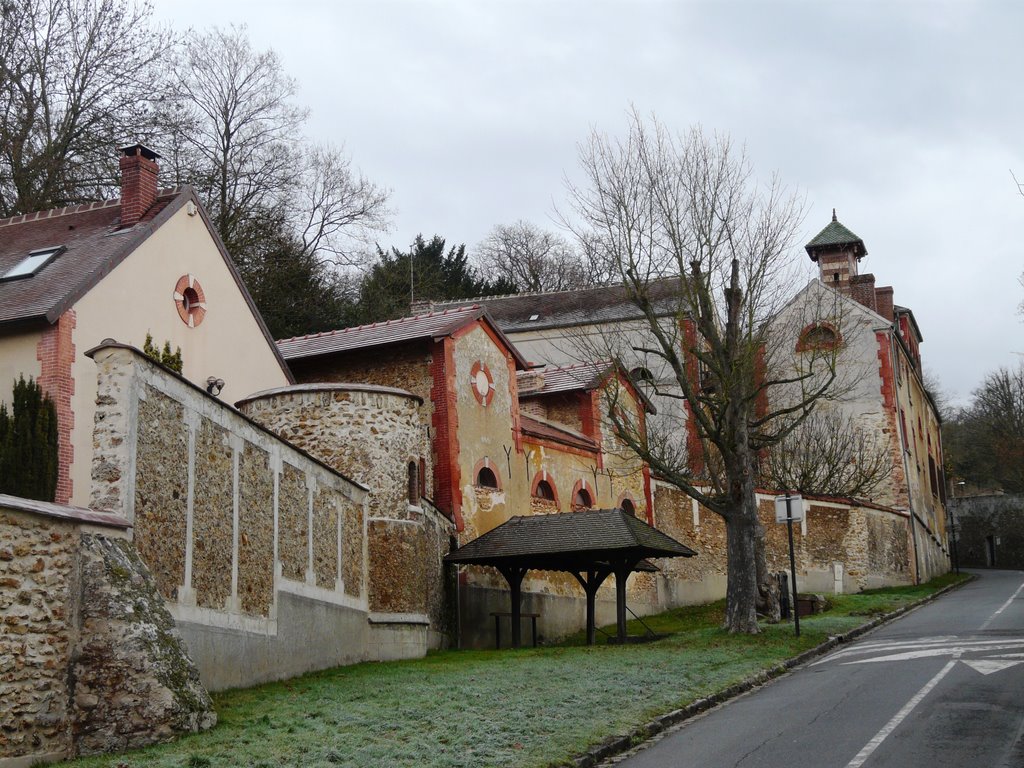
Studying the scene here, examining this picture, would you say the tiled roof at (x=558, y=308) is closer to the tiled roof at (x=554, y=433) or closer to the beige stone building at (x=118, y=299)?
the tiled roof at (x=554, y=433)

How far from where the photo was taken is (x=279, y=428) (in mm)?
21250

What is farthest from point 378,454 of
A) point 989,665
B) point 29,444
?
point 989,665

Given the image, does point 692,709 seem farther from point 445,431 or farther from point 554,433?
point 554,433

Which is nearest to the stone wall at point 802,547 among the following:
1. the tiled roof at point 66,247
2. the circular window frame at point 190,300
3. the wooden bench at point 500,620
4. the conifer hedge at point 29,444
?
the wooden bench at point 500,620

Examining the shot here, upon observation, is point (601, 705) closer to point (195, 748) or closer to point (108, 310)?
point (195, 748)

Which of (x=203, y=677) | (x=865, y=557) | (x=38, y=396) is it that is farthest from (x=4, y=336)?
(x=865, y=557)

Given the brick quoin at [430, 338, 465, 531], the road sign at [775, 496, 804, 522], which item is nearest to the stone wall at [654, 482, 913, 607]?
the brick quoin at [430, 338, 465, 531]

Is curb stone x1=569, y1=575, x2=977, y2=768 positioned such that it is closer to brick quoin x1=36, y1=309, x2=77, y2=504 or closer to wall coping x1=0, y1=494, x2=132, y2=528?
wall coping x1=0, y1=494, x2=132, y2=528

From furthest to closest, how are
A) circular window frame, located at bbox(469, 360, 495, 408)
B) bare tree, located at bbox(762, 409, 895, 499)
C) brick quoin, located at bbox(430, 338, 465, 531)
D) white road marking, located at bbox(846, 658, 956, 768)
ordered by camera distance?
bare tree, located at bbox(762, 409, 895, 499)
circular window frame, located at bbox(469, 360, 495, 408)
brick quoin, located at bbox(430, 338, 465, 531)
white road marking, located at bbox(846, 658, 956, 768)

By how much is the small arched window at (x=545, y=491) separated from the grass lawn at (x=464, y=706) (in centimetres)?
822

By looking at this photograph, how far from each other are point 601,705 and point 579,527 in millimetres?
9970

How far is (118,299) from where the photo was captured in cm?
2142

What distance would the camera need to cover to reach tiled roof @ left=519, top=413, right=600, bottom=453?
94.2ft

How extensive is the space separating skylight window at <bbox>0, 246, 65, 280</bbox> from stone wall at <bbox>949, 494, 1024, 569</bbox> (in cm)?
5061
